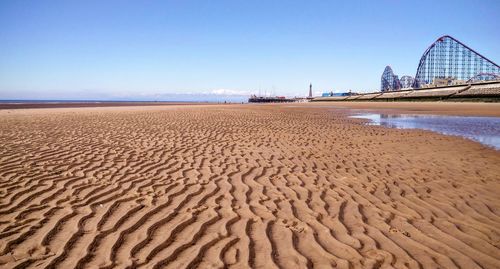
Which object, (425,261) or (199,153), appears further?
(199,153)

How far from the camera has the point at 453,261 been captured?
3.34 m

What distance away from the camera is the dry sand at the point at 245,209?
11.1 feet

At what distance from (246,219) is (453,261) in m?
2.39

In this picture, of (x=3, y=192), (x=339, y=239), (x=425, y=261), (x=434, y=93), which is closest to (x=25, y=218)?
(x=3, y=192)

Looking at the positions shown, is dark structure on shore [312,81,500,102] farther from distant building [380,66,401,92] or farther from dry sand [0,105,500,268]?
distant building [380,66,401,92]

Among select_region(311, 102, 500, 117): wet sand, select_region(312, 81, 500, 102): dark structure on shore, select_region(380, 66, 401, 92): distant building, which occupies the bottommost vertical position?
select_region(311, 102, 500, 117): wet sand

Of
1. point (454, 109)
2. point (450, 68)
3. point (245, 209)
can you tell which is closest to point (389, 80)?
point (450, 68)

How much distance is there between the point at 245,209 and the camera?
4.73m

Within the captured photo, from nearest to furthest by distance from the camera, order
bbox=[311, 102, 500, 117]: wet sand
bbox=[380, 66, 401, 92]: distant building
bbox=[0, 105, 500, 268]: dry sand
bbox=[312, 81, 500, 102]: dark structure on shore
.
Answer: bbox=[0, 105, 500, 268]: dry sand → bbox=[311, 102, 500, 117]: wet sand → bbox=[312, 81, 500, 102]: dark structure on shore → bbox=[380, 66, 401, 92]: distant building

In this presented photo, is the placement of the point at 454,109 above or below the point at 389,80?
below

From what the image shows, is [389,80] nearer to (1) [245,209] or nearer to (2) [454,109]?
(2) [454,109]

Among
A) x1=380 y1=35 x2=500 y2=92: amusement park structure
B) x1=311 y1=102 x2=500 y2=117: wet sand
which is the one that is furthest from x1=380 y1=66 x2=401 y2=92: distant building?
x1=311 y1=102 x2=500 y2=117: wet sand

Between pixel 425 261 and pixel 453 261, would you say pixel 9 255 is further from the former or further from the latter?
pixel 453 261

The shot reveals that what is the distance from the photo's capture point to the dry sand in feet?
11.1
